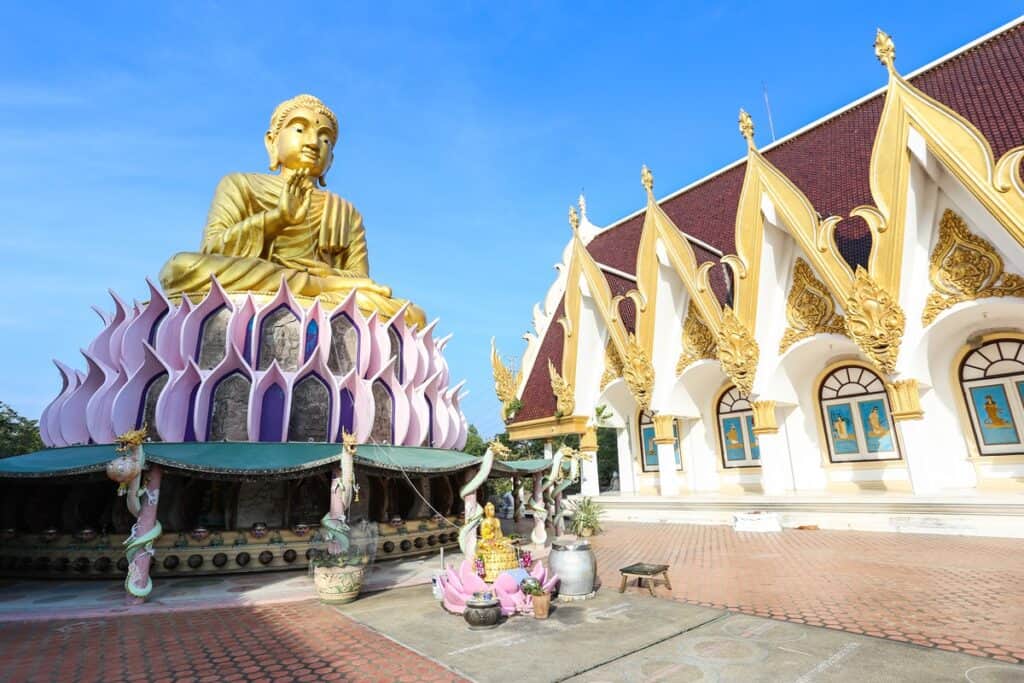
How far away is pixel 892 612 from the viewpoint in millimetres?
5402

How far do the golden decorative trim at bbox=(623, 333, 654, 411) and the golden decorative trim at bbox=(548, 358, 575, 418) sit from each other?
283 cm

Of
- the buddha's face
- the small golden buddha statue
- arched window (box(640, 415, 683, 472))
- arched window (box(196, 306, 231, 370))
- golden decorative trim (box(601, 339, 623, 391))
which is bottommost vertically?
the small golden buddha statue

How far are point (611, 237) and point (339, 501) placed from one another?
22672mm

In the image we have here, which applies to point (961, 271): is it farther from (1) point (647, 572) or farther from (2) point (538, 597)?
(2) point (538, 597)

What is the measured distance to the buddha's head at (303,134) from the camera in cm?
1462

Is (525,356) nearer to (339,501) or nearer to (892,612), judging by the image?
(339,501)

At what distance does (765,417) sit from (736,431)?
2.88 meters

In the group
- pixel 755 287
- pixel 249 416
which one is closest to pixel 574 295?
pixel 755 287

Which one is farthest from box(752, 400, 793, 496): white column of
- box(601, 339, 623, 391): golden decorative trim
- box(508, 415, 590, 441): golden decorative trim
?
box(508, 415, 590, 441): golden decorative trim

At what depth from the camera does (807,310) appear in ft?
48.4

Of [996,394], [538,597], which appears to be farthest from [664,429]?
[538,597]

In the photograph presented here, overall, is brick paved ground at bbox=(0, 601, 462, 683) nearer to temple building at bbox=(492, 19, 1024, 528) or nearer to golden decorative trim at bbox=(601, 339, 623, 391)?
temple building at bbox=(492, 19, 1024, 528)

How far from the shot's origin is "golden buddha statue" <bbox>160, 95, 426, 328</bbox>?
1192cm

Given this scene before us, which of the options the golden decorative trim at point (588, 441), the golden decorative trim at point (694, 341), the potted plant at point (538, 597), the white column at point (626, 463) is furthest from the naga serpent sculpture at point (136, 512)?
the white column at point (626, 463)
